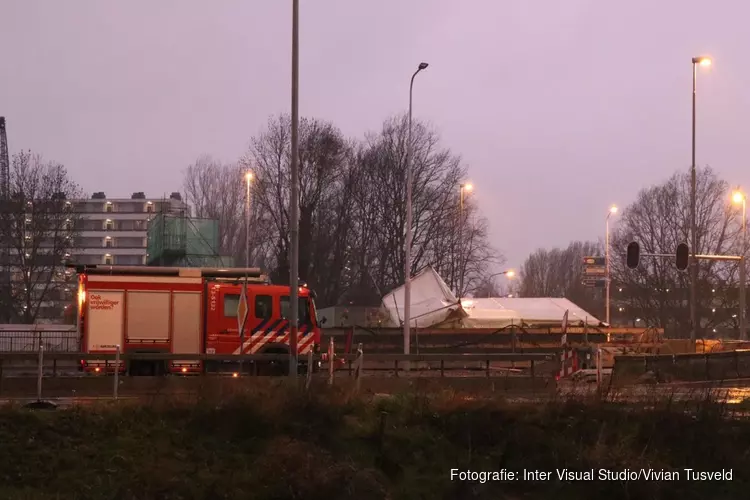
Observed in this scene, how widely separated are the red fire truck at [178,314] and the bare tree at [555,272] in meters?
97.8

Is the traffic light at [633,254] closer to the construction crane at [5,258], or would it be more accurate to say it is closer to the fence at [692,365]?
the fence at [692,365]

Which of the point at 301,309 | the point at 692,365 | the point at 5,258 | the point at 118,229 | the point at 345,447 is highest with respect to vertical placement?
the point at 118,229

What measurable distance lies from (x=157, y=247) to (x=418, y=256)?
1958cm

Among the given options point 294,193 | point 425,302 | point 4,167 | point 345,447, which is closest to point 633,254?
point 425,302

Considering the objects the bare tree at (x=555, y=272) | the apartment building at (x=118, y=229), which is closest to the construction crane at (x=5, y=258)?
the apartment building at (x=118, y=229)

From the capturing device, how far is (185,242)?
171 ft

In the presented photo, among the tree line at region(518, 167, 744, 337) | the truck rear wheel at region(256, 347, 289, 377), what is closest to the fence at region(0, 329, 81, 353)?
the truck rear wheel at region(256, 347, 289, 377)

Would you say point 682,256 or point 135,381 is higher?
point 682,256

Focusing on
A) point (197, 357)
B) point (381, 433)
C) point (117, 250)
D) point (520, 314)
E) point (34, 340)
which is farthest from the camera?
point (117, 250)

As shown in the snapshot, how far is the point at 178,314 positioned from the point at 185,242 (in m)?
29.3

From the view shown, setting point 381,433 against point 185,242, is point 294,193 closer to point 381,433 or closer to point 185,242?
point 381,433

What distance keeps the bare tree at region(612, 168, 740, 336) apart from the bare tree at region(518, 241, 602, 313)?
46366mm

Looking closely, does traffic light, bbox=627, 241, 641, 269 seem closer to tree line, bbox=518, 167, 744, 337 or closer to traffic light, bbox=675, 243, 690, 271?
traffic light, bbox=675, 243, 690, 271

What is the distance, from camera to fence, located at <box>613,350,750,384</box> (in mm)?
24141
